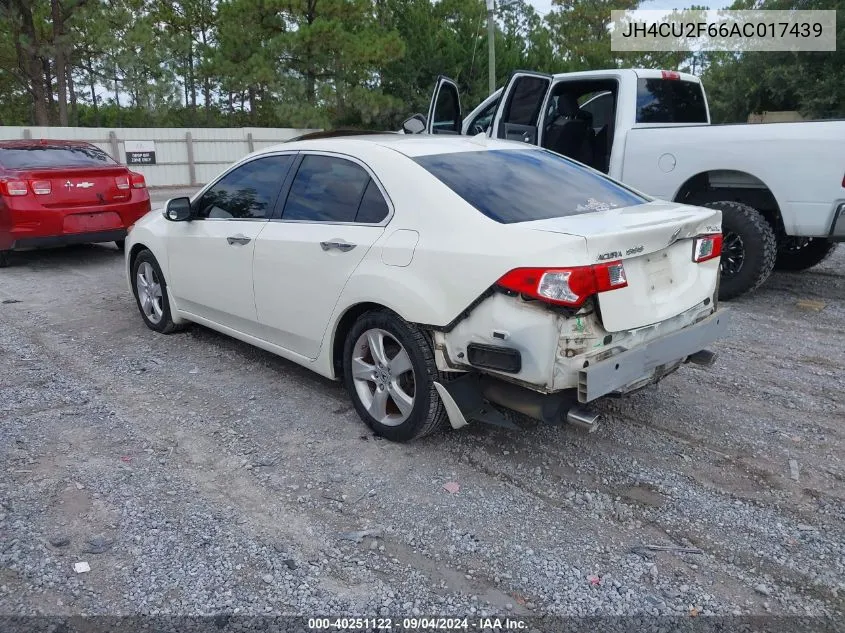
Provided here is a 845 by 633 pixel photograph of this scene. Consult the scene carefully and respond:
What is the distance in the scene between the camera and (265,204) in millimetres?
4461

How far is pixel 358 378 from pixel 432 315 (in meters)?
0.79

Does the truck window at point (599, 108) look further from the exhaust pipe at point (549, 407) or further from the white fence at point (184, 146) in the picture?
the white fence at point (184, 146)

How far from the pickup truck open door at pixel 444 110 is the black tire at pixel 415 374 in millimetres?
4681

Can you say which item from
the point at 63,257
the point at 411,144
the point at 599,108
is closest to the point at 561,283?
the point at 411,144

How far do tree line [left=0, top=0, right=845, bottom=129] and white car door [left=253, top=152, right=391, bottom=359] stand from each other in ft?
62.2

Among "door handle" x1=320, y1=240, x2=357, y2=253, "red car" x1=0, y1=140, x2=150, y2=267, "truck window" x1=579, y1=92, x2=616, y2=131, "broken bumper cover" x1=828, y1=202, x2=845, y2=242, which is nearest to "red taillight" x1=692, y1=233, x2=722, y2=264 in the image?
"door handle" x1=320, y1=240, x2=357, y2=253

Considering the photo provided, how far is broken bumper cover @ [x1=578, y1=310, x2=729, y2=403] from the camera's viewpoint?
3.01 meters

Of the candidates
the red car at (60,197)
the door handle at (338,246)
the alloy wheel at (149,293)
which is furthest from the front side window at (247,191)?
the red car at (60,197)

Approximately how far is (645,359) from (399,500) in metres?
1.32

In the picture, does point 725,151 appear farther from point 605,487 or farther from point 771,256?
point 605,487

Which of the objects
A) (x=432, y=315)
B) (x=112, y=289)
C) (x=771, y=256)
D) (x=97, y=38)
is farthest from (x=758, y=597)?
(x=97, y=38)

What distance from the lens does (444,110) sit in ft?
26.6

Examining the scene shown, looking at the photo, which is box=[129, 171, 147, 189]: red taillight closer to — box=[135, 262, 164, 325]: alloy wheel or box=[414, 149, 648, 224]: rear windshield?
box=[135, 262, 164, 325]: alloy wheel

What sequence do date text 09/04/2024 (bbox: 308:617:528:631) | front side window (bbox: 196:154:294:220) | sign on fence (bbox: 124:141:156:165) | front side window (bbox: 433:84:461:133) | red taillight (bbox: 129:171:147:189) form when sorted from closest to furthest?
date text 09/04/2024 (bbox: 308:617:528:631) → front side window (bbox: 196:154:294:220) → front side window (bbox: 433:84:461:133) → red taillight (bbox: 129:171:147:189) → sign on fence (bbox: 124:141:156:165)
